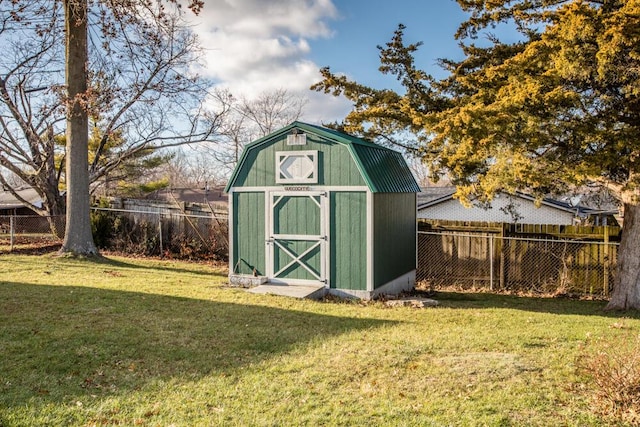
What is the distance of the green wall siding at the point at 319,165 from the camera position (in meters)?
9.20

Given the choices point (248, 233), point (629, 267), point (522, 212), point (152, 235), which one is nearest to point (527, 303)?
point (629, 267)

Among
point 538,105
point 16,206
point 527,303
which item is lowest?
point 527,303

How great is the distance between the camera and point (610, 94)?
8.40 meters

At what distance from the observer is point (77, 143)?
12.9 meters

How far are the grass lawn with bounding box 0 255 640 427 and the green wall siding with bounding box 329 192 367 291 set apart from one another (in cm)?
76

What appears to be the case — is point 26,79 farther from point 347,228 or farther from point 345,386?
point 345,386

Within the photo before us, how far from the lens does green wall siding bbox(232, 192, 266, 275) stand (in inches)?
392

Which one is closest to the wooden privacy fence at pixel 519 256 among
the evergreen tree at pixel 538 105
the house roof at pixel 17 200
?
the evergreen tree at pixel 538 105

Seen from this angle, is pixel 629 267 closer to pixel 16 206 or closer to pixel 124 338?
pixel 124 338

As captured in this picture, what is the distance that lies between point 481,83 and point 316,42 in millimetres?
10264

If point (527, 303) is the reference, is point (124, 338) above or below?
above

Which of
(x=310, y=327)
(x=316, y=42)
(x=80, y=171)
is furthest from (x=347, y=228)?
(x=316, y=42)

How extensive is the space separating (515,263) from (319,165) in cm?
540

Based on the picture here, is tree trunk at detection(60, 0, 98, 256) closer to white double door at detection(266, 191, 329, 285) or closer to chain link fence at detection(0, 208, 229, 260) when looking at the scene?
chain link fence at detection(0, 208, 229, 260)
